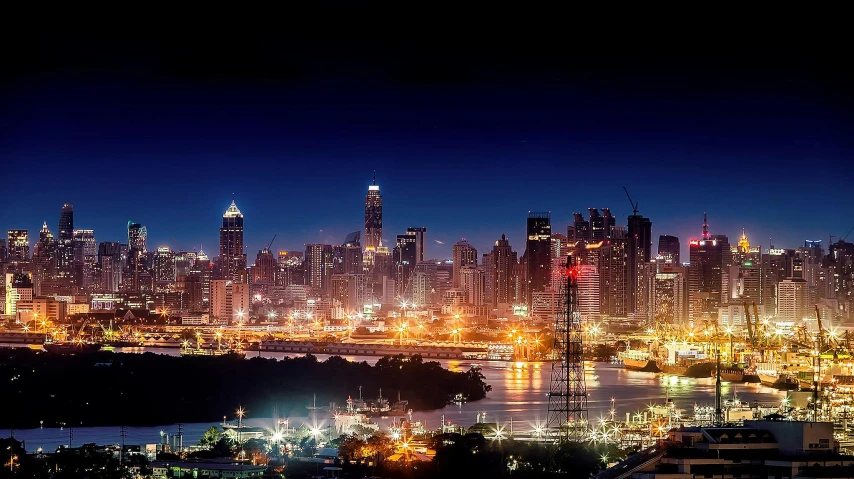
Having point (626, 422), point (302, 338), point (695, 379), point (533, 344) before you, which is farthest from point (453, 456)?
point (302, 338)

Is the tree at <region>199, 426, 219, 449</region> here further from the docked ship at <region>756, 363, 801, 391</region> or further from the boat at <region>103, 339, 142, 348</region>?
the boat at <region>103, 339, 142, 348</region>

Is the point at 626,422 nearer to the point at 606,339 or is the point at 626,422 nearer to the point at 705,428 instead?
the point at 705,428

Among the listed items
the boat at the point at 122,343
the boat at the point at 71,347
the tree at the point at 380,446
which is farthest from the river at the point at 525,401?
the boat at the point at 122,343

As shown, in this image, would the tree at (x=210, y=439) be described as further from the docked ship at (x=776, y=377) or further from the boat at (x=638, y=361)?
the boat at (x=638, y=361)

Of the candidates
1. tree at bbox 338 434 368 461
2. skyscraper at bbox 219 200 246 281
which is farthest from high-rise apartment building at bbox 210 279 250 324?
tree at bbox 338 434 368 461

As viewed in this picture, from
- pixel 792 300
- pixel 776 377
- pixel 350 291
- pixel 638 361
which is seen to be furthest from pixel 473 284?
pixel 776 377
